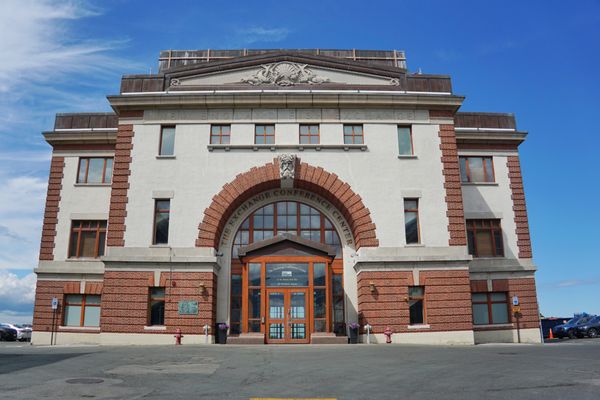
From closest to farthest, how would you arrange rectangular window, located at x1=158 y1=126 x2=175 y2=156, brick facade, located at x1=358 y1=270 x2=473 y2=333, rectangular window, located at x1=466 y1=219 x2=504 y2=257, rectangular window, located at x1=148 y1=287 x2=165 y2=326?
brick facade, located at x1=358 y1=270 x2=473 y2=333 < rectangular window, located at x1=148 y1=287 x2=165 y2=326 < rectangular window, located at x1=158 y1=126 x2=175 y2=156 < rectangular window, located at x1=466 y1=219 x2=504 y2=257

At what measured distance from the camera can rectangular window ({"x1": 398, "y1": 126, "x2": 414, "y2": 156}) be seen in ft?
88.9

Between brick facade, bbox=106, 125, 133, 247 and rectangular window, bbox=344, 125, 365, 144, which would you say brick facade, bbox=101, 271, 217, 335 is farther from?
rectangular window, bbox=344, 125, 365, 144

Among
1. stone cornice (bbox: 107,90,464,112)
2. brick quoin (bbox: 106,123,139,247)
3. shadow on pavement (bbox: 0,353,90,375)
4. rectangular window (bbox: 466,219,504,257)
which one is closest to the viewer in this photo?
shadow on pavement (bbox: 0,353,90,375)

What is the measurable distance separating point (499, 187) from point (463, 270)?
7.50 meters

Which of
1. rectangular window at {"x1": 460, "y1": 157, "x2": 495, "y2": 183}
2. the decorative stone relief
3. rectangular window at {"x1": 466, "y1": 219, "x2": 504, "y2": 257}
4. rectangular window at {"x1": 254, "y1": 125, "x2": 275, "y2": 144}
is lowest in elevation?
rectangular window at {"x1": 466, "y1": 219, "x2": 504, "y2": 257}

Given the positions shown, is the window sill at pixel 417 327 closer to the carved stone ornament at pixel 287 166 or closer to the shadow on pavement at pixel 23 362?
the carved stone ornament at pixel 287 166

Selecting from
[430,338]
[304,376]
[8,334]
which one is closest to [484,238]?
[430,338]

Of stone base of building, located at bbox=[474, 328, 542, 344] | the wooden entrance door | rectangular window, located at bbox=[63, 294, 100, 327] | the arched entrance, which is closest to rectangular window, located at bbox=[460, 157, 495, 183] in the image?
stone base of building, located at bbox=[474, 328, 542, 344]

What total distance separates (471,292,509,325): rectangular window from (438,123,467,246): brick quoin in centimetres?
460

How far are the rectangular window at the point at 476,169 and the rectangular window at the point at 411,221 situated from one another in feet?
18.0

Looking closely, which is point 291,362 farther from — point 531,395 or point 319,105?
point 319,105

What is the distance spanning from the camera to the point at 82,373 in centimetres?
1256

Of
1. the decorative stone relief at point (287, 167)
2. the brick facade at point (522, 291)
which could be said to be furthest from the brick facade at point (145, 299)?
the brick facade at point (522, 291)

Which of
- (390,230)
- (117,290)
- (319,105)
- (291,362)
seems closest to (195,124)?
(319,105)
